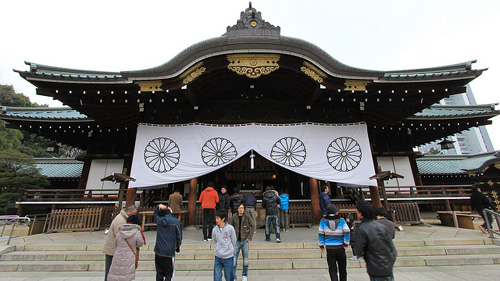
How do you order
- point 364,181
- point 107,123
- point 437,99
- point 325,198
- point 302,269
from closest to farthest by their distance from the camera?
point 302,269 → point 325,198 → point 364,181 → point 437,99 → point 107,123

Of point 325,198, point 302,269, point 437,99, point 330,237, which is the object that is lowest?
point 302,269

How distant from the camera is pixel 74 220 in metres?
8.57

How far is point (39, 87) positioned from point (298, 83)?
956 cm

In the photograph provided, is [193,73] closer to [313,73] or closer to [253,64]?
[253,64]

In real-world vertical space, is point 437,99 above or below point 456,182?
above

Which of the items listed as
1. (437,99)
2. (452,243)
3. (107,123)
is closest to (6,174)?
(107,123)

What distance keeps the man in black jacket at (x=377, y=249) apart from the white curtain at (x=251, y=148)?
5.28 metres

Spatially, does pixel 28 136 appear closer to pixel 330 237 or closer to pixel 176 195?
pixel 176 195

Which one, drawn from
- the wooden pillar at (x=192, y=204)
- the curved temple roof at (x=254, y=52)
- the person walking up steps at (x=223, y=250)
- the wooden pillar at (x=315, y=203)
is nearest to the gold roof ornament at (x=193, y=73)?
the curved temple roof at (x=254, y=52)

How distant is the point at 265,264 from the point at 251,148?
13.8 feet

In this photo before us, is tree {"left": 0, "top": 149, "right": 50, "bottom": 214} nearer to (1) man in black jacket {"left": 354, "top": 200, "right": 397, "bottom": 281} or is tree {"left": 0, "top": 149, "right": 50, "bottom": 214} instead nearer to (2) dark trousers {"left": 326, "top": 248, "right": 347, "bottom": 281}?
(2) dark trousers {"left": 326, "top": 248, "right": 347, "bottom": 281}

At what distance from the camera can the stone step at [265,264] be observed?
208 inches

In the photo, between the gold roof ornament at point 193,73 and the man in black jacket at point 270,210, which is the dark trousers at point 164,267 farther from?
the gold roof ornament at point 193,73

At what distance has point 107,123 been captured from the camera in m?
10.2
